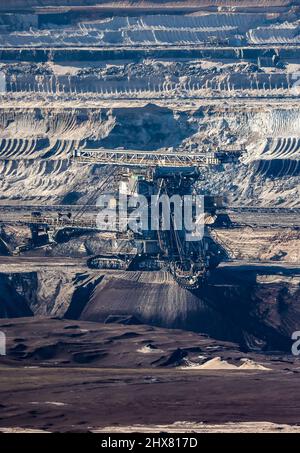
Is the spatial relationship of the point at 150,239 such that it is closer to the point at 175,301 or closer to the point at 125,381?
the point at 175,301

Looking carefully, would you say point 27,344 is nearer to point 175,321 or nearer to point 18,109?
point 175,321

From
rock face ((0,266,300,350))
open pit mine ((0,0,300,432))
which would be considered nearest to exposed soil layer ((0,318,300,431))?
open pit mine ((0,0,300,432))

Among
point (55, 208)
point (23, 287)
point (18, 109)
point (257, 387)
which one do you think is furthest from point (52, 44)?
point (257, 387)

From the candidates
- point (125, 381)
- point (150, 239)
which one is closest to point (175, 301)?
point (150, 239)

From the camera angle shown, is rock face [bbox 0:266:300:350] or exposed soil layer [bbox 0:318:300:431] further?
rock face [bbox 0:266:300:350]

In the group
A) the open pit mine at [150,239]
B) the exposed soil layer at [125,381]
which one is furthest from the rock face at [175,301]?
the exposed soil layer at [125,381]

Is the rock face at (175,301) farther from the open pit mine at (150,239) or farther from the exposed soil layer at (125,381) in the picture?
the exposed soil layer at (125,381)

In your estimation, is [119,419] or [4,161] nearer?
[119,419]

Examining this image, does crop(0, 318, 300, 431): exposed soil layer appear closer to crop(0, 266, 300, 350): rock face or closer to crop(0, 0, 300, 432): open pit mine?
crop(0, 0, 300, 432): open pit mine
